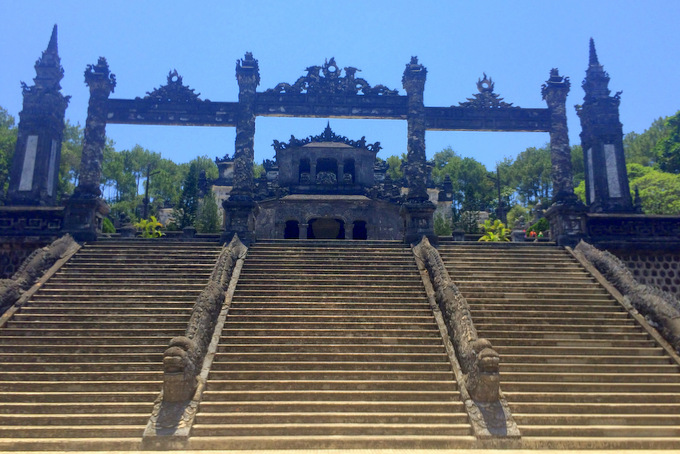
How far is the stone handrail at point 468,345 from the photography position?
895 cm

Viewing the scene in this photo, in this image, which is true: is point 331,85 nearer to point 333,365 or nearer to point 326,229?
point 326,229

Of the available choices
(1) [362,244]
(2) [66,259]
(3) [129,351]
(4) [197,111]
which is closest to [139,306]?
(3) [129,351]

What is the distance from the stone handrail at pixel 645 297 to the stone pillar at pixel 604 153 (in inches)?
311

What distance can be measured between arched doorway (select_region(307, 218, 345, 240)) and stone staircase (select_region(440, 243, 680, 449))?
1400 centimetres

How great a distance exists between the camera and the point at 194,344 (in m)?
9.68

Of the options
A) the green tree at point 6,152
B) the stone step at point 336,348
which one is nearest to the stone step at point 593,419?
the stone step at point 336,348

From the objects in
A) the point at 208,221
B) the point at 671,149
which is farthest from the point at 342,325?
the point at 671,149

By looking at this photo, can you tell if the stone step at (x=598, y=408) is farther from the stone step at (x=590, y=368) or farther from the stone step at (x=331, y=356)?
the stone step at (x=331, y=356)

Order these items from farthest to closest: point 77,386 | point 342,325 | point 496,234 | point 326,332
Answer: point 496,234 → point 342,325 → point 326,332 → point 77,386

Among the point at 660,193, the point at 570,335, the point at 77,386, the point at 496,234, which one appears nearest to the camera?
the point at 77,386

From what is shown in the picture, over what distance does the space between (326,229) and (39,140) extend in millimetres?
15028

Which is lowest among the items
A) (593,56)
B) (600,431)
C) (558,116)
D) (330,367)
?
(600,431)

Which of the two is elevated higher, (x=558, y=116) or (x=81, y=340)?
(x=558, y=116)

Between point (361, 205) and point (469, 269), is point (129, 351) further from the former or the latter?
point (361, 205)
